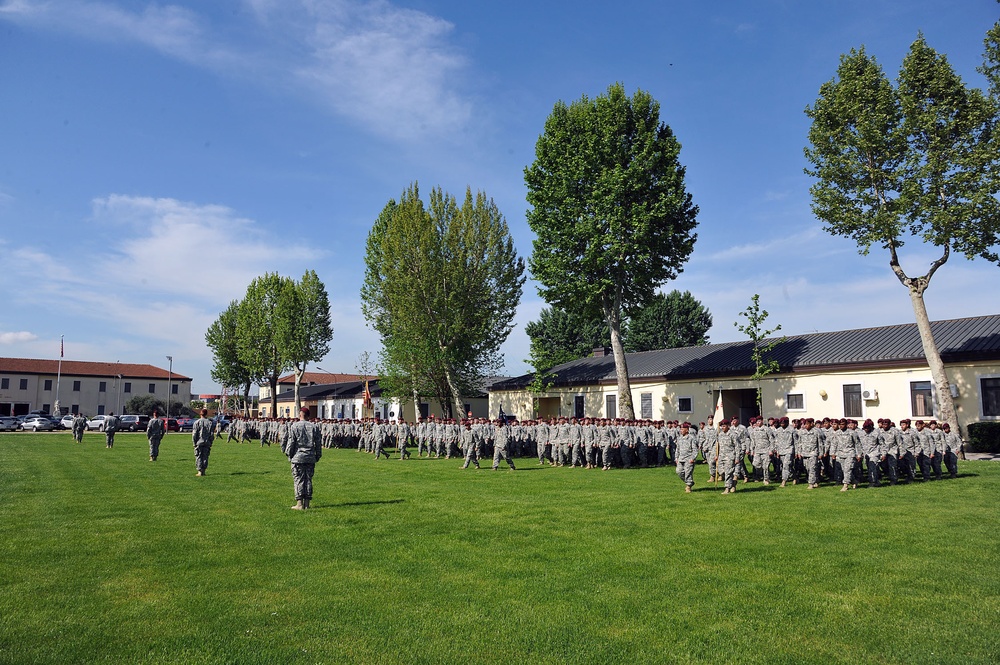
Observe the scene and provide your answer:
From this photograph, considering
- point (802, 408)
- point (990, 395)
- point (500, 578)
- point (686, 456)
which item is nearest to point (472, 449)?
point (686, 456)

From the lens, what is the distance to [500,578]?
26.2ft

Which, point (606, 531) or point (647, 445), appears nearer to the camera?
point (606, 531)

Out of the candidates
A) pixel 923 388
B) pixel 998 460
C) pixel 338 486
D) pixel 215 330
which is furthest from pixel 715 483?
pixel 215 330

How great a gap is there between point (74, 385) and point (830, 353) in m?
89.8

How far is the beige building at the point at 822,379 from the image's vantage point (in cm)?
2550

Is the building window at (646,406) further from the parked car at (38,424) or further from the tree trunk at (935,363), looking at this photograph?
the parked car at (38,424)

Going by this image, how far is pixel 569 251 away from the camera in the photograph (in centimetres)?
3191

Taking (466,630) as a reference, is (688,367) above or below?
above

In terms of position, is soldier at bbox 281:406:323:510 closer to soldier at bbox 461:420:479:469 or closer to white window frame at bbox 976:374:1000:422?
soldier at bbox 461:420:479:469

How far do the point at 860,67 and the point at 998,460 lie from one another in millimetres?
14875

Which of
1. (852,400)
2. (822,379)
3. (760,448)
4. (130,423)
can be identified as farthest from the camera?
(130,423)

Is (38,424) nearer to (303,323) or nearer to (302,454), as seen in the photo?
(303,323)

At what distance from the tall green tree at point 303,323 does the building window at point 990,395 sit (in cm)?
4907

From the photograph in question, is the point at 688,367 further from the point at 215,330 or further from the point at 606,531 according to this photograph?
the point at 215,330
